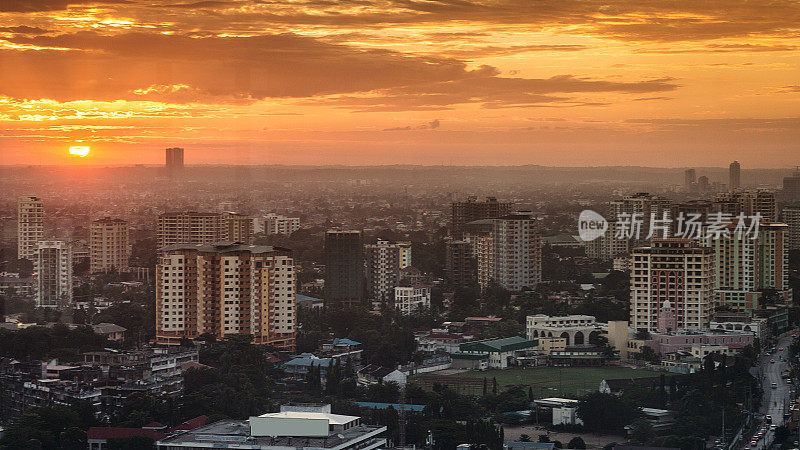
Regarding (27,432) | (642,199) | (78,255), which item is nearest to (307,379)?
(27,432)

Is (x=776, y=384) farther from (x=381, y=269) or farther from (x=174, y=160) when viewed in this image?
(x=174, y=160)

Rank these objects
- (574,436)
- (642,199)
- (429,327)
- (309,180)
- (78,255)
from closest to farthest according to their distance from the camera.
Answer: (574,436), (429,327), (78,255), (642,199), (309,180)

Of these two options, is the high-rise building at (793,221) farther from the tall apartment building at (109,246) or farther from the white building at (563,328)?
the tall apartment building at (109,246)

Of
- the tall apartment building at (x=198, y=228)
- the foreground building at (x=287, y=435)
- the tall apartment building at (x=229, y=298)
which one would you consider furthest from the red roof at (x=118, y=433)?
the tall apartment building at (x=198, y=228)

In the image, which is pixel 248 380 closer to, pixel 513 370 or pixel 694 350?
pixel 513 370

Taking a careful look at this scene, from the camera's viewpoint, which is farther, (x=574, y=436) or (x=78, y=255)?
(x=78, y=255)

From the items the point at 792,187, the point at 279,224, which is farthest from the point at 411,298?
the point at 792,187
